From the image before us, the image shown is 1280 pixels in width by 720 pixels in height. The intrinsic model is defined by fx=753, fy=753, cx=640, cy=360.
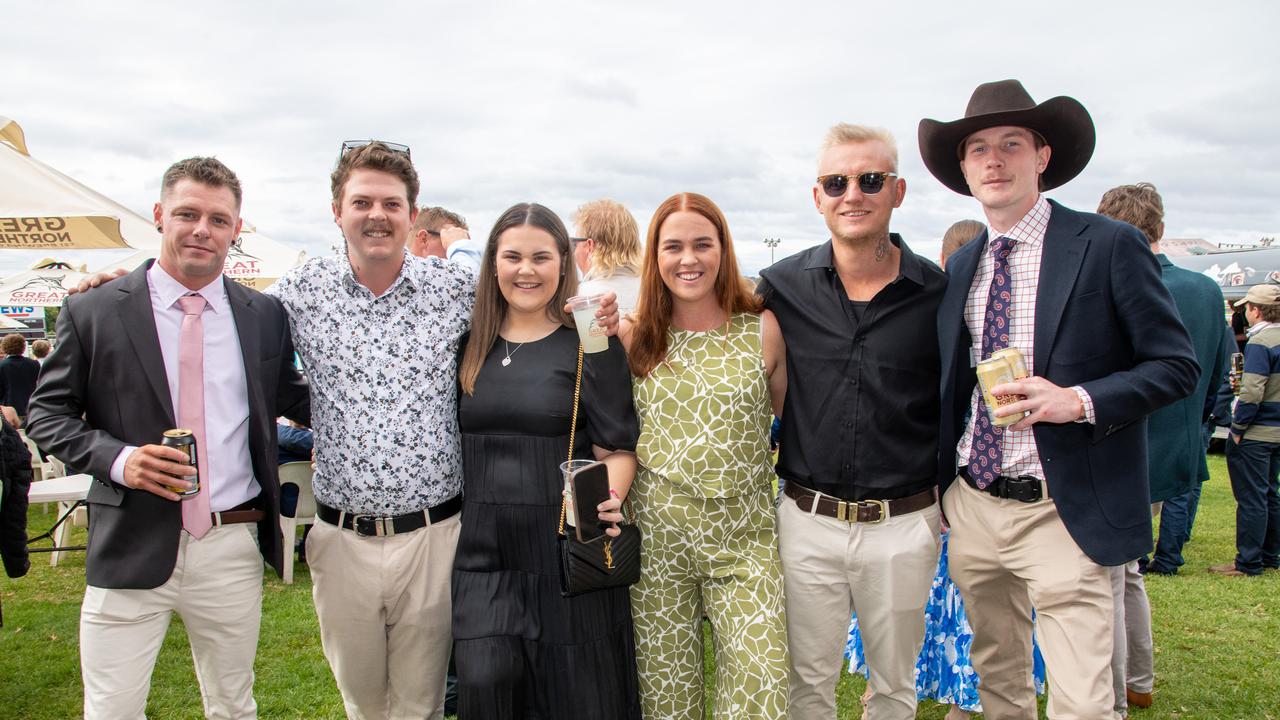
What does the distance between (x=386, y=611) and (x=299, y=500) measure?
4028 millimetres

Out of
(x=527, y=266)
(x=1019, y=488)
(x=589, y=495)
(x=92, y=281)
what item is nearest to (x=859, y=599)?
(x=1019, y=488)

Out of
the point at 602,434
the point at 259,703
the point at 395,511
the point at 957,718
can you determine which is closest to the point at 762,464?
the point at 602,434

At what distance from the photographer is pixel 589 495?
256 cm

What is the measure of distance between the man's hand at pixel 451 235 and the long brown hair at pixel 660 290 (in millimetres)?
3920

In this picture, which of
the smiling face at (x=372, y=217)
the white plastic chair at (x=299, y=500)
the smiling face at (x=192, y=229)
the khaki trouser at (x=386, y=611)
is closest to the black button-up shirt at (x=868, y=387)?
the khaki trouser at (x=386, y=611)

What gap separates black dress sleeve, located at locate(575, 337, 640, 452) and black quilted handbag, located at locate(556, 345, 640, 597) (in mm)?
135

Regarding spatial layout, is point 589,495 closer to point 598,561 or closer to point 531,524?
point 598,561

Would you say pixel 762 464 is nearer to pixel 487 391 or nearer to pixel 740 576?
pixel 740 576

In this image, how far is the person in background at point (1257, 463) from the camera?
6.86 meters

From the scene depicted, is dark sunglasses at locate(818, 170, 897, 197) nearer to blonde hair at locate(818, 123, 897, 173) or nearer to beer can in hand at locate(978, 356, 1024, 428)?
blonde hair at locate(818, 123, 897, 173)

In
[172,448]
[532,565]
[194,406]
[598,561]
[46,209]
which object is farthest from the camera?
[46,209]

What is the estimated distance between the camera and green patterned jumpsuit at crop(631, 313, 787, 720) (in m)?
2.78

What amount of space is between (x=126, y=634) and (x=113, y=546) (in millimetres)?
311

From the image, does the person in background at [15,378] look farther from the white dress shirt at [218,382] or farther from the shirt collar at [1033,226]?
the shirt collar at [1033,226]
